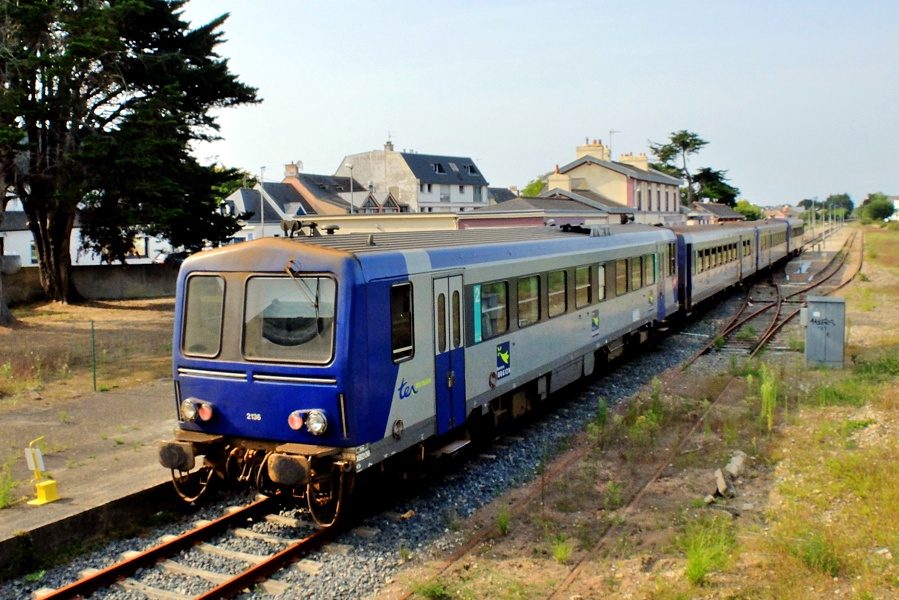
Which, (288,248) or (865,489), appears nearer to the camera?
(288,248)

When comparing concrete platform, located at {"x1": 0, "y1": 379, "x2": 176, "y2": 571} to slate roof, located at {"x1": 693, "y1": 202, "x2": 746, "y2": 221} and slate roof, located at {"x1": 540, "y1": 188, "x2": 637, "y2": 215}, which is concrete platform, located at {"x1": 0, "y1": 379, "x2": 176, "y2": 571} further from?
slate roof, located at {"x1": 693, "y1": 202, "x2": 746, "y2": 221}

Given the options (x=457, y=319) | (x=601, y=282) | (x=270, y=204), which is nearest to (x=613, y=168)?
(x=270, y=204)

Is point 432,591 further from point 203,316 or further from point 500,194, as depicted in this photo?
point 500,194

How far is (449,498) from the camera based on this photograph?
897cm

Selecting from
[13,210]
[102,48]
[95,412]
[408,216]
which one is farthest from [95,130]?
[13,210]

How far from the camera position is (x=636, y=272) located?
16312mm

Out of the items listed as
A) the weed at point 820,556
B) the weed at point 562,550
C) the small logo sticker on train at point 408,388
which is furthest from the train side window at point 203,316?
the weed at point 820,556

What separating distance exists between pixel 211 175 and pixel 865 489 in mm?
22566

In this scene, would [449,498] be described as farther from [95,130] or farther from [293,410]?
[95,130]

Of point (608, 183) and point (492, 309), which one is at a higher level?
point (608, 183)

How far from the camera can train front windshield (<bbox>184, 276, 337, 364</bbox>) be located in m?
7.49

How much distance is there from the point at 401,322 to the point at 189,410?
2.28m

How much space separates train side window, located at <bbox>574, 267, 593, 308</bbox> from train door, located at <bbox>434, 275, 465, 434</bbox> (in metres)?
4.15

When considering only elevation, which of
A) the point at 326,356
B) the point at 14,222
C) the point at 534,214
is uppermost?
the point at 14,222
